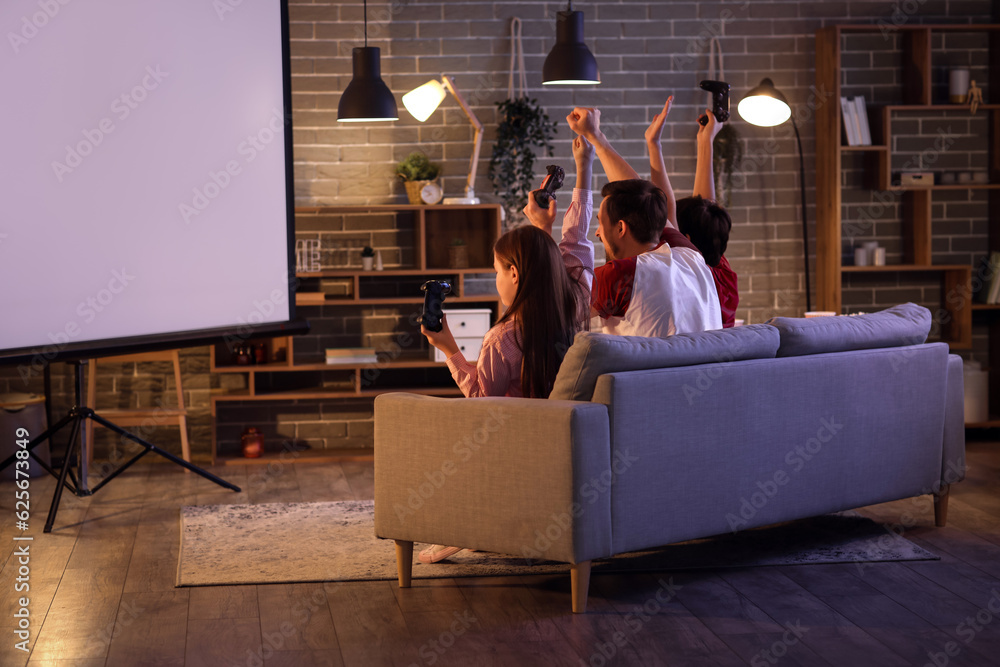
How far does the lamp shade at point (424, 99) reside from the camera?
18.7ft

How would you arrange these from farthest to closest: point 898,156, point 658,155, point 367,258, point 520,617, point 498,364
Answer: point 898,156 → point 367,258 → point 658,155 → point 498,364 → point 520,617

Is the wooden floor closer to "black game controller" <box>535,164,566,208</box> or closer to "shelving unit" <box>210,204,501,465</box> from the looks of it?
"black game controller" <box>535,164,566,208</box>

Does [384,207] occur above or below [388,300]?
above

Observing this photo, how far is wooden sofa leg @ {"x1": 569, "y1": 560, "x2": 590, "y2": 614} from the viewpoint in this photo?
321cm

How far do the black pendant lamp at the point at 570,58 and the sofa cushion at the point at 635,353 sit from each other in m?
2.15

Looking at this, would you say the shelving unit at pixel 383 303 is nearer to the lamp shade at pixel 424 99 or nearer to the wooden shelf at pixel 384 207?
the wooden shelf at pixel 384 207

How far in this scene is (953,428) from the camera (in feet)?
13.8

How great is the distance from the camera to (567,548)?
316 centimetres

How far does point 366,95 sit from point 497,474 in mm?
2789

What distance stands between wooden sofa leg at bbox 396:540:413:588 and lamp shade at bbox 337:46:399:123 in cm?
261

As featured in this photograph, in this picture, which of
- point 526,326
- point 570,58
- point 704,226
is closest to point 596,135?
point 704,226

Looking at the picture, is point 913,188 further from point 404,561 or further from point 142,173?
point 142,173

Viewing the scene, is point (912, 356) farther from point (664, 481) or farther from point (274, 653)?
point (274, 653)

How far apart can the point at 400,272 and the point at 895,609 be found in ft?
11.4
